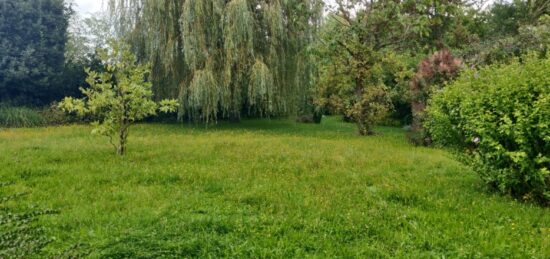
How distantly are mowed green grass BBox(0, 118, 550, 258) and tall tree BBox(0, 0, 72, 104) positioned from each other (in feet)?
37.1

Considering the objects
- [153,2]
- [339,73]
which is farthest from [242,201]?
[153,2]

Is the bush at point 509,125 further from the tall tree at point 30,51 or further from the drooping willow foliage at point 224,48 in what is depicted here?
the tall tree at point 30,51

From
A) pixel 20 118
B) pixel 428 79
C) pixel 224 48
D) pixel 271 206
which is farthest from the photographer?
pixel 20 118

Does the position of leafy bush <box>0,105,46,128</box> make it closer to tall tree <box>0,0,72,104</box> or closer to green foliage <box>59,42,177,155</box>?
tall tree <box>0,0,72,104</box>

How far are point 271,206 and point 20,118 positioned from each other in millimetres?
16161

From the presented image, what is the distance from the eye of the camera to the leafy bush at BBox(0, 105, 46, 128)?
54.3 ft

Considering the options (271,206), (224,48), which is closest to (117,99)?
(271,206)

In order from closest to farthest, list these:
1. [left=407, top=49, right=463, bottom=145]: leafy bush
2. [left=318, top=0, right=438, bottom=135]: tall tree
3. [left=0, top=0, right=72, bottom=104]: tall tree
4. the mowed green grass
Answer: the mowed green grass, [left=407, top=49, right=463, bottom=145]: leafy bush, [left=318, top=0, right=438, bottom=135]: tall tree, [left=0, top=0, right=72, bottom=104]: tall tree

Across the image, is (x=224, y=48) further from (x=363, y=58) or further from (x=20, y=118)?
(x=20, y=118)

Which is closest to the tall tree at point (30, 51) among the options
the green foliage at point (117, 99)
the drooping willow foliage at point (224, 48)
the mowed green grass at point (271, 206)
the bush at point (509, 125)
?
the drooping willow foliage at point (224, 48)

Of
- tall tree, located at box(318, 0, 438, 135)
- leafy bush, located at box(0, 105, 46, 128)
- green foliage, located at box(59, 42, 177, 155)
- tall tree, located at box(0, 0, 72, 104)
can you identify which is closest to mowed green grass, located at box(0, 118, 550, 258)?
green foliage, located at box(59, 42, 177, 155)

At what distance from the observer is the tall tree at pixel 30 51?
17.7 metres

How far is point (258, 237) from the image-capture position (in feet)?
13.6

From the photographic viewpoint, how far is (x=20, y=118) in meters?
16.6
